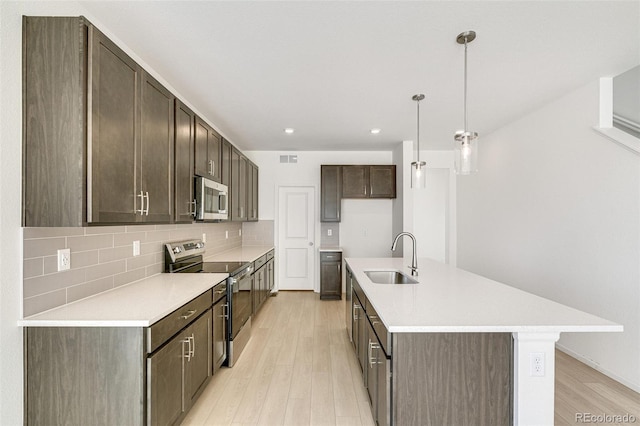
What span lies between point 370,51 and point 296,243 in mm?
3892

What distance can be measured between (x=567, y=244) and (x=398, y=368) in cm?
273

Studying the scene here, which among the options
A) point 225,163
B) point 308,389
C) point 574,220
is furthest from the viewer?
point 225,163

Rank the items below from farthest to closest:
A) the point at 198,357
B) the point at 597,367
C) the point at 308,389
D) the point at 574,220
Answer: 1. the point at 574,220
2. the point at 597,367
3. the point at 308,389
4. the point at 198,357

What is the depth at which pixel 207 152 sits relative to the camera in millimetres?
2982

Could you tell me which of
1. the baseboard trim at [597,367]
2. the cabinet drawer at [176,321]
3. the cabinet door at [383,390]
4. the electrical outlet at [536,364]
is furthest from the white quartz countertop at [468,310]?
the baseboard trim at [597,367]

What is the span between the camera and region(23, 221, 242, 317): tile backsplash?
151 cm

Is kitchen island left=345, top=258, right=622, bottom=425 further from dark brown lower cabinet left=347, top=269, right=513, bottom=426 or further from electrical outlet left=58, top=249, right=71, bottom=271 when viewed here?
electrical outlet left=58, top=249, right=71, bottom=271

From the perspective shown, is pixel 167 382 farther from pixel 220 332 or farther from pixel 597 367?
pixel 597 367

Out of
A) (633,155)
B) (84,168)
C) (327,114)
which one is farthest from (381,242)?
(84,168)

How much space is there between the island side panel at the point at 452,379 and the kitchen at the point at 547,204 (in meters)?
1.91

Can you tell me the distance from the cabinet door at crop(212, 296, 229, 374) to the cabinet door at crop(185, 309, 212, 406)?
0.11 metres

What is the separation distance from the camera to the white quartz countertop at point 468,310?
140 cm

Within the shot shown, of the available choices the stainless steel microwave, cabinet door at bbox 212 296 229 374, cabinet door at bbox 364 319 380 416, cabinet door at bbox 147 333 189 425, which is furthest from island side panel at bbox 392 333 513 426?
the stainless steel microwave

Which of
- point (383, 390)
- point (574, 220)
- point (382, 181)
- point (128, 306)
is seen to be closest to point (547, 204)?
point (574, 220)
